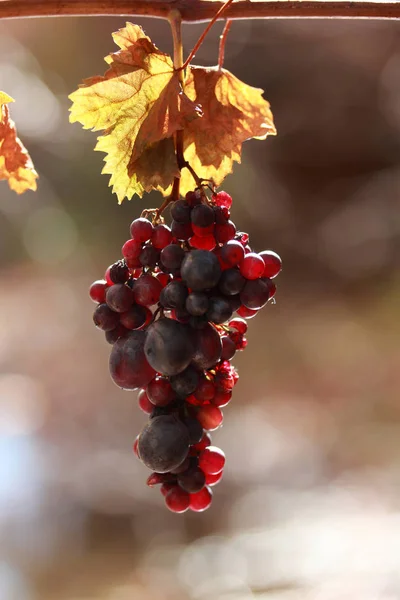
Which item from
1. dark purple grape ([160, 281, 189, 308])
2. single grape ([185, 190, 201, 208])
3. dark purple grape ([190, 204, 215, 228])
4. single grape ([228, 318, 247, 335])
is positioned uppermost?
single grape ([185, 190, 201, 208])

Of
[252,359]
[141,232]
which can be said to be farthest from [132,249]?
[252,359]

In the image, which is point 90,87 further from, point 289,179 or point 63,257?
point 289,179

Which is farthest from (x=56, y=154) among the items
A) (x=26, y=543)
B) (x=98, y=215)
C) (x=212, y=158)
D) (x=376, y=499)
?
(x=212, y=158)

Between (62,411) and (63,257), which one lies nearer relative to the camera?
(62,411)

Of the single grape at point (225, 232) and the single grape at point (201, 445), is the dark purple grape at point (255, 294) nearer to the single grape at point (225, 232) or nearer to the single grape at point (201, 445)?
the single grape at point (225, 232)

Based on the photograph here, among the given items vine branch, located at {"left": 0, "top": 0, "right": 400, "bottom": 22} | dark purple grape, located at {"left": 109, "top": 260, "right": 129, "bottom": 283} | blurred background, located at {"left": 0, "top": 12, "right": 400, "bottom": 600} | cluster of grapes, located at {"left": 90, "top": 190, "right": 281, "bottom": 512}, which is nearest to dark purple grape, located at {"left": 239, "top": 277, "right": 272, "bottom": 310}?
cluster of grapes, located at {"left": 90, "top": 190, "right": 281, "bottom": 512}

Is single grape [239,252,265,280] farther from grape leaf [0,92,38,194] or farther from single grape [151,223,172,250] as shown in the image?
grape leaf [0,92,38,194]
